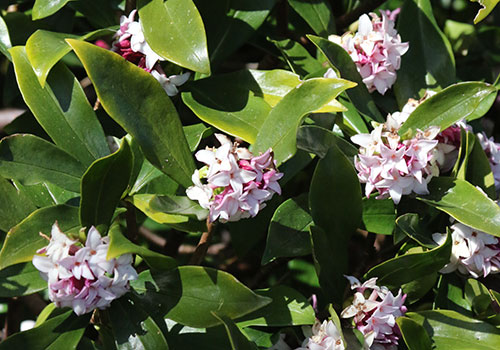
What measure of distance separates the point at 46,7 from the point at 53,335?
0.58m

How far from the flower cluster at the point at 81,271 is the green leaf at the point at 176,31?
1.10 feet

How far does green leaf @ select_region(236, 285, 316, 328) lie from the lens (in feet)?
3.93

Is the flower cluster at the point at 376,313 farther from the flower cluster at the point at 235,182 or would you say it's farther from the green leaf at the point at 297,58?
the green leaf at the point at 297,58

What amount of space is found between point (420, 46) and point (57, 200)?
0.81 m

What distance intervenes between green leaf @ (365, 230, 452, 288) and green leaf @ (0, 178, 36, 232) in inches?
23.7

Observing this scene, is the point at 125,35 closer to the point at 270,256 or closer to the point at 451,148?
the point at 270,256

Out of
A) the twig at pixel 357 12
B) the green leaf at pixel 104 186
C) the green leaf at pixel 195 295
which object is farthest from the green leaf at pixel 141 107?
the twig at pixel 357 12

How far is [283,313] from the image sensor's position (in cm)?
122

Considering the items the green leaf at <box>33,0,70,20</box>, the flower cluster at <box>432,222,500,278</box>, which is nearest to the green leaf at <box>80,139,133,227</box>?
the green leaf at <box>33,0,70,20</box>

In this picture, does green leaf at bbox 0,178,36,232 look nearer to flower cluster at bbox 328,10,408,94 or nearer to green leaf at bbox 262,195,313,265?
green leaf at bbox 262,195,313,265

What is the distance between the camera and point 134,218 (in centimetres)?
143

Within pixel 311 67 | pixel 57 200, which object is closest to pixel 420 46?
pixel 311 67

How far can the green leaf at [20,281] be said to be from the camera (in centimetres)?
118

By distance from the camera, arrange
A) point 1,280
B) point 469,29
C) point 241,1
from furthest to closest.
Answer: point 469,29 → point 241,1 → point 1,280
